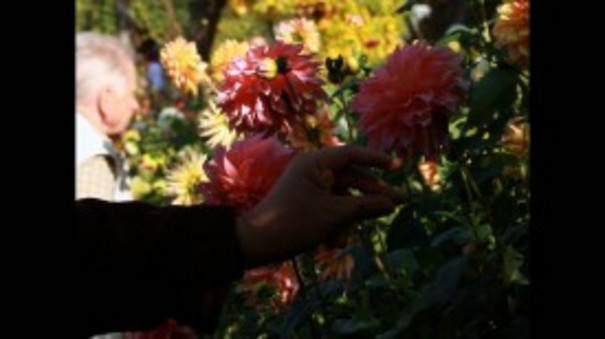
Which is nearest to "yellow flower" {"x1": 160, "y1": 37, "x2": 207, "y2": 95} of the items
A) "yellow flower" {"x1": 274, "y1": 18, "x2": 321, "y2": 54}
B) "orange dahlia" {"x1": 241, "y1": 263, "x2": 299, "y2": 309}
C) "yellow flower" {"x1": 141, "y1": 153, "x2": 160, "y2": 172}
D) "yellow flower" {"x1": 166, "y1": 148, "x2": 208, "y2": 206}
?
"yellow flower" {"x1": 274, "y1": 18, "x2": 321, "y2": 54}

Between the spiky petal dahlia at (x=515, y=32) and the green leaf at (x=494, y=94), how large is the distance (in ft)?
0.17

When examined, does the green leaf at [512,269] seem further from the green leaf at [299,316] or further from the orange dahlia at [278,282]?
the orange dahlia at [278,282]

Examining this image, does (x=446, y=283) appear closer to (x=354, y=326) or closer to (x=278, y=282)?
(x=354, y=326)

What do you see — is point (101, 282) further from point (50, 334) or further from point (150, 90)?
point (150, 90)

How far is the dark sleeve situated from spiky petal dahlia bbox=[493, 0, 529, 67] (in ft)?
1.52

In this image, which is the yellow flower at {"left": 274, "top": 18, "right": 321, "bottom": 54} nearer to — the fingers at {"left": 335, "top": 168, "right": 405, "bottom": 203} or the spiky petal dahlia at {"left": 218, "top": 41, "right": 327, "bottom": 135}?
the spiky petal dahlia at {"left": 218, "top": 41, "right": 327, "bottom": 135}

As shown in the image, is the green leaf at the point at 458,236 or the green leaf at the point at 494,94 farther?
the green leaf at the point at 458,236

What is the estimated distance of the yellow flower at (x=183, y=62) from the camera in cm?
320

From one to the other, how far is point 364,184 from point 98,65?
3101 mm

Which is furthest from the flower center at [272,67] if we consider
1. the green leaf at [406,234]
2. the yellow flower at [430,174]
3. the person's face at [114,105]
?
the person's face at [114,105]

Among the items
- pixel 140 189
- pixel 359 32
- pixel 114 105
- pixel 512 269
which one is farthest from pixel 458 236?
pixel 140 189

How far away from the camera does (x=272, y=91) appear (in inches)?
82.3

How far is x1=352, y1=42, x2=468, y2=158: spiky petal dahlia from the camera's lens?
6.11 feet

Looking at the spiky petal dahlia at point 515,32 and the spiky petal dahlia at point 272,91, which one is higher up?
the spiky petal dahlia at point 515,32
